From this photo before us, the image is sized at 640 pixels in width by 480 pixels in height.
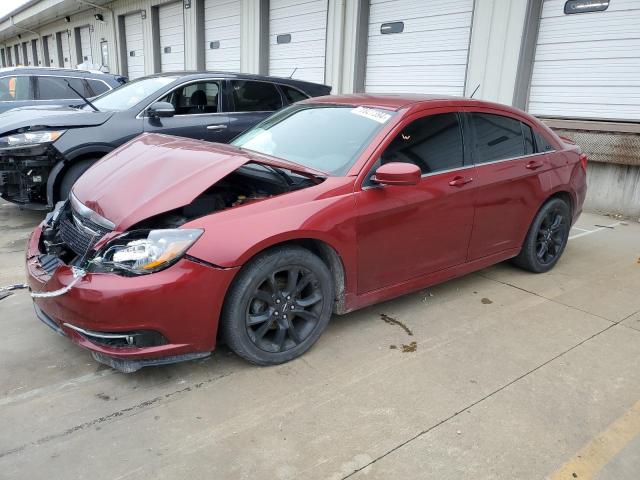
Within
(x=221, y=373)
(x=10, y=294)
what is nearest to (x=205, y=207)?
(x=221, y=373)

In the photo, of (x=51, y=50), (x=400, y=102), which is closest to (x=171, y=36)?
(x=400, y=102)

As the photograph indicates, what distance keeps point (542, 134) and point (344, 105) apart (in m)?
1.94

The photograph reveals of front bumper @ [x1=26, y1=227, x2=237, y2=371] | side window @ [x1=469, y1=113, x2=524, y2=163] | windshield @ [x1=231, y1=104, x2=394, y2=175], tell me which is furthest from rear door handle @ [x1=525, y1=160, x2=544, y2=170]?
front bumper @ [x1=26, y1=227, x2=237, y2=371]

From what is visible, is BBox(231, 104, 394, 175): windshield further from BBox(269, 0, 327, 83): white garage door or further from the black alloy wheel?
BBox(269, 0, 327, 83): white garage door

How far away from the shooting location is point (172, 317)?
2570mm

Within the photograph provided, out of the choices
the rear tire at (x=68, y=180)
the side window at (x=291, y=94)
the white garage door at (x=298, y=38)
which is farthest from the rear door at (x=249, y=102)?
Result: the white garage door at (x=298, y=38)

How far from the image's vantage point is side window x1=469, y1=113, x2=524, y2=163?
3.89 m

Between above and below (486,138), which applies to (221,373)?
below

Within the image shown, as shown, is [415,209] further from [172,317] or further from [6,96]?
[6,96]

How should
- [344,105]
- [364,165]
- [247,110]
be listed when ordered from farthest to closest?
1. [247,110]
2. [344,105]
3. [364,165]

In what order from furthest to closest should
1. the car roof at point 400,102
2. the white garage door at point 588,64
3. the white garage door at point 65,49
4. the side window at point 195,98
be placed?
the white garage door at point 65,49, the white garage door at point 588,64, the side window at point 195,98, the car roof at point 400,102

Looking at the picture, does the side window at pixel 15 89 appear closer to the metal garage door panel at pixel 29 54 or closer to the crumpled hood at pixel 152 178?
the crumpled hood at pixel 152 178

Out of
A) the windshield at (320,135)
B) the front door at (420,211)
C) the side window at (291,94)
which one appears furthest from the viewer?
the side window at (291,94)

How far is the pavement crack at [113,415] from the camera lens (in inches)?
91.1
